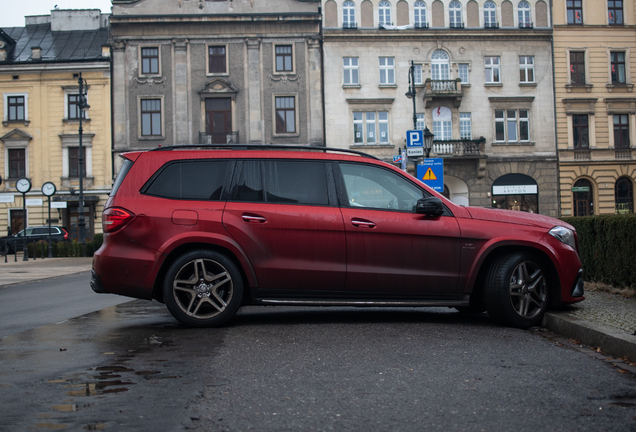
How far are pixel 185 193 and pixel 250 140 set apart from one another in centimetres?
3381

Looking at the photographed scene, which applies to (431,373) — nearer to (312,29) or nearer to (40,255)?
(40,255)

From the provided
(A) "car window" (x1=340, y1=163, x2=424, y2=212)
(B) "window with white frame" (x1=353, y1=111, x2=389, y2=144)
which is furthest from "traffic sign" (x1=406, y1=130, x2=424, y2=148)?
(B) "window with white frame" (x1=353, y1=111, x2=389, y2=144)

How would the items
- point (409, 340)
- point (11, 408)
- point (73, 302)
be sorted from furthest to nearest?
point (73, 302) → point (409, 340) → point (11, 408)

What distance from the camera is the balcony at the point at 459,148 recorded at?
4006cm

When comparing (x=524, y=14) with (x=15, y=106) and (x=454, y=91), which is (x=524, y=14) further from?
(x=15, y=106)

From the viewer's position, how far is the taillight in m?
6.68

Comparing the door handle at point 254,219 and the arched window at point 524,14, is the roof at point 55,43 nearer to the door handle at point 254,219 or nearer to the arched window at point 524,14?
the arched window at point 524,14

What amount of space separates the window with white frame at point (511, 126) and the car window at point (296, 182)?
1444 inches

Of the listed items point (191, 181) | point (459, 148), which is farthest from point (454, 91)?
point (191, 181)

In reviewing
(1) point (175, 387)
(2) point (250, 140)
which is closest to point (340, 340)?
(1) point (175, 387)

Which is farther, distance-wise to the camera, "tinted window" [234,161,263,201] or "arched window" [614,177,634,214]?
"arched window" [614,177,634,214]

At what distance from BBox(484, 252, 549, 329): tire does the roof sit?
132 ft

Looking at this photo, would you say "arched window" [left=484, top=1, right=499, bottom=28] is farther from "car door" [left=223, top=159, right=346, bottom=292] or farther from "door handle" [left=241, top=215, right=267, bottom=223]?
"door handle" [left=241, top=215, right=267, bottom=223]

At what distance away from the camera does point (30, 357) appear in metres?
5.31
